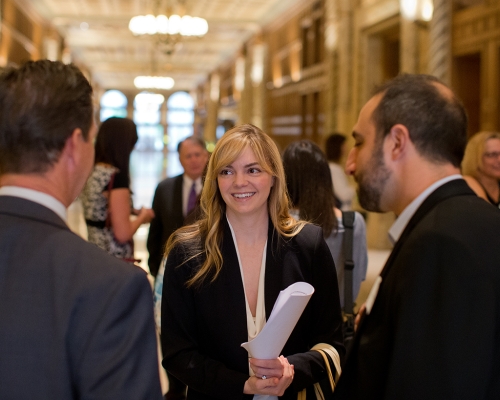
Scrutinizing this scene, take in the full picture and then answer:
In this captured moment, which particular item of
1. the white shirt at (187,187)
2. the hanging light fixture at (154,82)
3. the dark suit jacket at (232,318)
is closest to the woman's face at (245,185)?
the dark suit jacket at (232,318)

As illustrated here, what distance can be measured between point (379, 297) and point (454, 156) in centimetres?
46

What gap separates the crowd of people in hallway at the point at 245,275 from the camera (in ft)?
4.48

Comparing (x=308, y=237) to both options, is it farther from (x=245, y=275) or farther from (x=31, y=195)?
(x=31, y=195)

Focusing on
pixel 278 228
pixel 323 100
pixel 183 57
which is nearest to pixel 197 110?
pixel 183 57

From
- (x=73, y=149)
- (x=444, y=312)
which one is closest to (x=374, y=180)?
(x=444, y=312)

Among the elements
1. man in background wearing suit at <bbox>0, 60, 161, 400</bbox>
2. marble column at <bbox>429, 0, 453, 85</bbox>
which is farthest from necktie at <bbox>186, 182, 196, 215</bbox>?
marble column at <bbox>429, 0, 453, 85</bbox>

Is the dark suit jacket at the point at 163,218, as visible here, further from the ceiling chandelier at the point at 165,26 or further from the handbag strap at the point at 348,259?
the ceiling chandelier at the point at 165,26

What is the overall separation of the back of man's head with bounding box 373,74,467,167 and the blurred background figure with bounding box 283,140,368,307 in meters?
1.80

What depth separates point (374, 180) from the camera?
187 cm

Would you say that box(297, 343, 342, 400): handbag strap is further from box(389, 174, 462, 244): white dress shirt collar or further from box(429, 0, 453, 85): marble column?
box(429, 0, 453, 85): marble column

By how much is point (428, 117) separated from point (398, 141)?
11 cm

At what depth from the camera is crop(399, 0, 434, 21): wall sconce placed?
1023 centimetres

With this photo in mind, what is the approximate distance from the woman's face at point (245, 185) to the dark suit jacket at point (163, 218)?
96.6 inches

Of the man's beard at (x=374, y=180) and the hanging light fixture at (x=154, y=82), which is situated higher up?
the hanging light fixture at (x=154, y=82)
